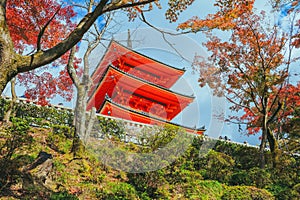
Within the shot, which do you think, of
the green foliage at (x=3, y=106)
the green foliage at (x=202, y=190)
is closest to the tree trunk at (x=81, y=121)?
the green foliage at (x=202, y=190)

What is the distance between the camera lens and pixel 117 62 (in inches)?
559

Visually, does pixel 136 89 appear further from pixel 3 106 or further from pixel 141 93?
pixel 3 106

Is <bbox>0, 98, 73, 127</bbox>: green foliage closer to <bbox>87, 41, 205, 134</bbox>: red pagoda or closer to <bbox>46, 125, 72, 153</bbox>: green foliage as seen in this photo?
<bbox>46, 125, 72, 153</bbox>: green foliage

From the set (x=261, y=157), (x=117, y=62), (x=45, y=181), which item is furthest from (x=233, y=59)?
(x=45, y=181)

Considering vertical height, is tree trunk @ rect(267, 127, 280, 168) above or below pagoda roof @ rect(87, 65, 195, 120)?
below

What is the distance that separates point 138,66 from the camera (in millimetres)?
14875

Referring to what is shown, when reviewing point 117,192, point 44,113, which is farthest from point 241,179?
point 44,113

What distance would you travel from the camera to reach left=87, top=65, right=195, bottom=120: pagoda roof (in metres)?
12.8

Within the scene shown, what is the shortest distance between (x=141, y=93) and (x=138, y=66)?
215 centimetres

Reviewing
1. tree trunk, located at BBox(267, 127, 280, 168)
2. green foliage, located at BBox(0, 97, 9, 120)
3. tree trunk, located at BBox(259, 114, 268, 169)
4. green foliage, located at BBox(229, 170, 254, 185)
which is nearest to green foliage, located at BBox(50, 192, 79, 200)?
green foliage, located at BBox(229, 170, 254, 185)

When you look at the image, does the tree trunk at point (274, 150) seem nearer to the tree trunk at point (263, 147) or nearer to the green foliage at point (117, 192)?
the tree trunk at point (263, 147)

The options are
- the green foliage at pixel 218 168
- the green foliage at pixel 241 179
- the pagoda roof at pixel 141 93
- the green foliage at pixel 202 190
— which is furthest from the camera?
the pagoda roof at pixel 141 93

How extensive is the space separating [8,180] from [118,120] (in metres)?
5.63

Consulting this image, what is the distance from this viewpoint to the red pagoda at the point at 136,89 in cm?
1238
